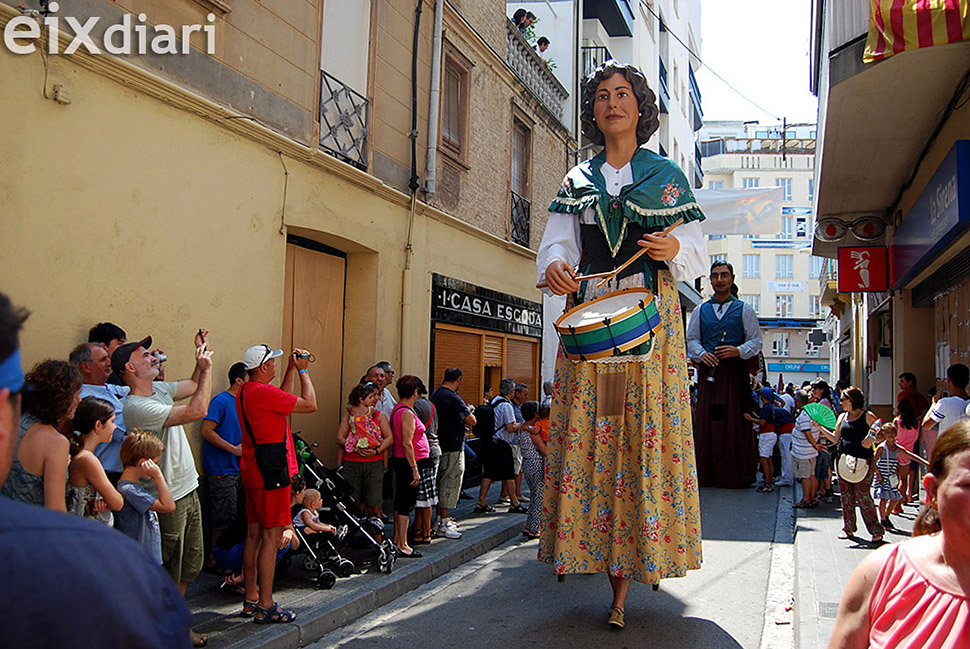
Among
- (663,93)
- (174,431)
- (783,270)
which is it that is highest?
(663,93)

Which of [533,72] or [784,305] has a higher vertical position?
[533,72]

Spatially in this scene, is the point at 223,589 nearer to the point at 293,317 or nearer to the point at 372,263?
the point at 293,317

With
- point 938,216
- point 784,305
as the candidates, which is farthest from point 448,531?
point 784,305

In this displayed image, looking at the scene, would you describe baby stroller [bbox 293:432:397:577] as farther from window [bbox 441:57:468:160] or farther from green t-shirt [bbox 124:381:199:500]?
window [bbox 441:57:468:160]

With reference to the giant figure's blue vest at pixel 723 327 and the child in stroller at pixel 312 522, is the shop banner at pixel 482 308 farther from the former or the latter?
the child in stroller at pixel 312 522

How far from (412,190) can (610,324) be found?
6922 millimetres

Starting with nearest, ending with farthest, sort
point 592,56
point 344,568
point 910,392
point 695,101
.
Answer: point 344,568 → point 910,392 → point 592,56 → point 695,101

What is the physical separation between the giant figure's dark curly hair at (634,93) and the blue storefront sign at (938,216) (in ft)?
9.76

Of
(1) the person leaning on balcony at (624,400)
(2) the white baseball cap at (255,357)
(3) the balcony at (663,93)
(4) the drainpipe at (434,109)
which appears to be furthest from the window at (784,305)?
(2) the white baseball cap at (255,357)

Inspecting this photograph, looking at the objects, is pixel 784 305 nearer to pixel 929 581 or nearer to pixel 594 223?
pixel 594 223

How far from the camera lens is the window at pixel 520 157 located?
51.3 feet

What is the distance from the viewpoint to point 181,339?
7.09 metres

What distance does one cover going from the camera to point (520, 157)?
16.0 metres

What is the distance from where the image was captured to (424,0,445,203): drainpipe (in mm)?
11492
